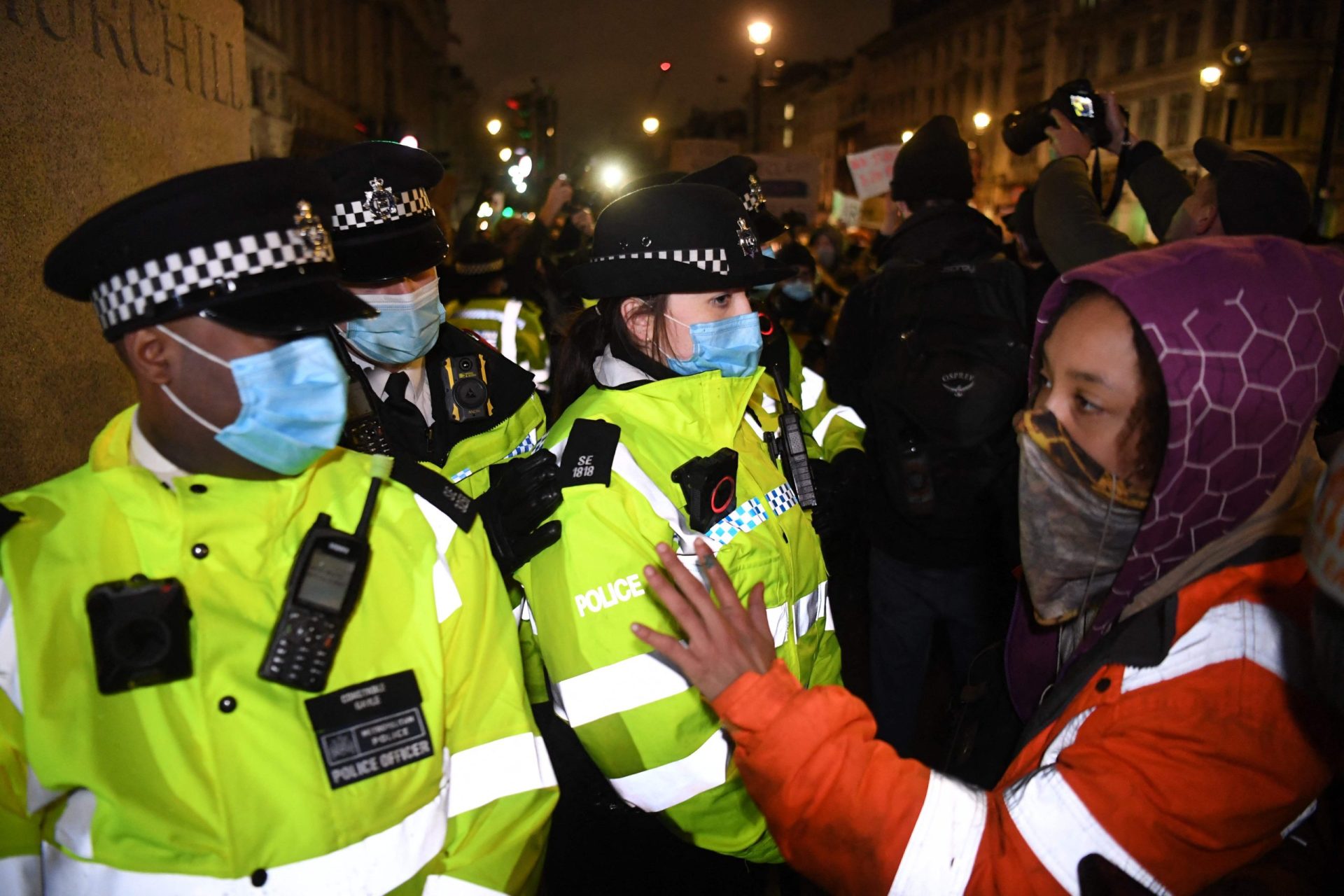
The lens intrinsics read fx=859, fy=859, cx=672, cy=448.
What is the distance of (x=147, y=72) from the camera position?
141 inches

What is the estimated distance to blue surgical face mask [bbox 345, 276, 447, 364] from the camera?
8.93 ft

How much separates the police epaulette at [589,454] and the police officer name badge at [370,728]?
0.61m

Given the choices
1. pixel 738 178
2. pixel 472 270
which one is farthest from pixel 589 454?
pixel 472 270

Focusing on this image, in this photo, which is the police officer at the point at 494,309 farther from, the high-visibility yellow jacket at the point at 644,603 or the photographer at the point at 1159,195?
the high-visibility yellow jacket at the point at 644,603

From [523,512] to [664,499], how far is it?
36 centimetres

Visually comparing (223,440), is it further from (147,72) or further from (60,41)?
(147,72)

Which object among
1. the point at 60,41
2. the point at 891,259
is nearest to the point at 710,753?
the point at 891,259

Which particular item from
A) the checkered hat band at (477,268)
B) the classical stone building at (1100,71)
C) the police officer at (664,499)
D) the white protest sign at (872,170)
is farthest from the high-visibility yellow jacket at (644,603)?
the classical stone building at (1100,71)

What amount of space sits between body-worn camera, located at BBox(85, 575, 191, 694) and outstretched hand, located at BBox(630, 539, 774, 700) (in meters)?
0.80

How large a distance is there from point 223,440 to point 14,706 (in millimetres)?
552

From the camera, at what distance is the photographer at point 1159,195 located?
2877 millimetres

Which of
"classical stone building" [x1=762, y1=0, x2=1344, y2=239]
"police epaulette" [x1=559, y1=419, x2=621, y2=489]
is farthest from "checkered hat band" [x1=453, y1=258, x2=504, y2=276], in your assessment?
"classical stone building" [x1=762, y1=0, x2=1344, y2=239]

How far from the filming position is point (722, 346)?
8.36 feet

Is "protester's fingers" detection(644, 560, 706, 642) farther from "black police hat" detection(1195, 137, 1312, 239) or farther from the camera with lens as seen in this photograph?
the camera with lens
